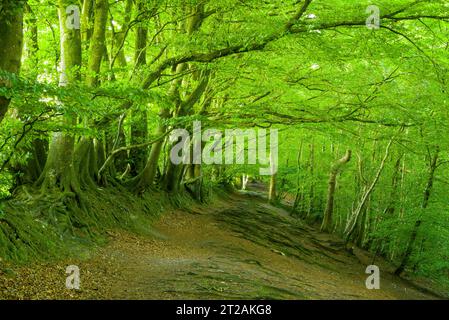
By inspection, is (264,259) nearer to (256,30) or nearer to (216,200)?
(256,30)

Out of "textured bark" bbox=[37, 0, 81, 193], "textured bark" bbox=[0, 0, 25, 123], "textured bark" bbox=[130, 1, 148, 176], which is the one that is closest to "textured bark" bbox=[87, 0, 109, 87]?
"textured bark" bbox=[37, 0, 81, 193]

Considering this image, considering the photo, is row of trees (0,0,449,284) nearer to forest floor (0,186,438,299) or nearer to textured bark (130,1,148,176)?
textured bark (130,1,148,176)

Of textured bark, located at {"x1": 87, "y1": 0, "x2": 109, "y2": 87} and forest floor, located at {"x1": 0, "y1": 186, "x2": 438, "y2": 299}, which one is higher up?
textured bark, located at {"x1": 87, "y1": 0, "x2": 109, "y2": 87}

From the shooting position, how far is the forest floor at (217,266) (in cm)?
735

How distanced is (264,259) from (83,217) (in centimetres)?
648

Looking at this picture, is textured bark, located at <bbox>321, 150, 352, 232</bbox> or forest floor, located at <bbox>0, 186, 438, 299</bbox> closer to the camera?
forest floor, located at <bbox>0, 186, 438, 299</bbox>

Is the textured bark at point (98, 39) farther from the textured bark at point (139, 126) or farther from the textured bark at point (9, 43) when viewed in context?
the textured bark at point (9, 43)

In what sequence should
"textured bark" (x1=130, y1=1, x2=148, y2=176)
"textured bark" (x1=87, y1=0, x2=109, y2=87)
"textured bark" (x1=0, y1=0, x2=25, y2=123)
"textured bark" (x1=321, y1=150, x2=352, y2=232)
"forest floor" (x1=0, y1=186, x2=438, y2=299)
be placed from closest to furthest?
"textured bark" (x1=0, y1=0, x2=25, y2=123) → "forest floor" (x1=0, y1=186, x2=438, y2=299) → "textured bark" (x1=87, y1=0, x2=109, y2=87) → "textured bark" (x1=130, y1=1, x2=148, y2=176) → "textured bark" (x1=321, y1=150, x2=352, y2=232)

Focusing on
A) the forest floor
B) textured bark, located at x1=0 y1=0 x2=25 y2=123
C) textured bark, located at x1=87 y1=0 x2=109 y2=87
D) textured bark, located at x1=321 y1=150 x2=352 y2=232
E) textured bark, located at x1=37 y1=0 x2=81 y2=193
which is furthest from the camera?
textured bark, located at x1=321 y1=150 x2=352 y2=232

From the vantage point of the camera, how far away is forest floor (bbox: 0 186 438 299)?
7.35 m

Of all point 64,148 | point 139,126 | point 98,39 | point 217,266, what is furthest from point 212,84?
point 217,266

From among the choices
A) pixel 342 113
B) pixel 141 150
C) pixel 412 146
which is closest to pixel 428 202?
pixel 412 146

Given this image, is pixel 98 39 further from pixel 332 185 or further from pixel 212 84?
pixel 332 185

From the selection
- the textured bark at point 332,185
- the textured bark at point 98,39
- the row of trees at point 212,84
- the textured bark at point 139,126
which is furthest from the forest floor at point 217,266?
the textured bark at point 98,39
